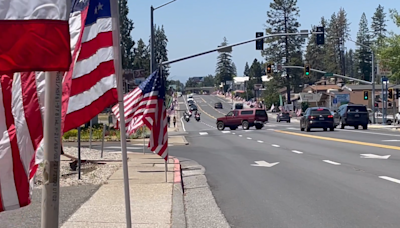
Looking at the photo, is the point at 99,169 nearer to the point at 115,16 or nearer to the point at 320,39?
the point at 115,16

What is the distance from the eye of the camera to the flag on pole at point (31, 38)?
328 centimetres

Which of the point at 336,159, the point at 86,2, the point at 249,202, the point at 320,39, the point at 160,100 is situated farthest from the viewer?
the point at 320,39

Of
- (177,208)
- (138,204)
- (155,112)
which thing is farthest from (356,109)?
(177,208)

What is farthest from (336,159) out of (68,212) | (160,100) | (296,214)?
(68,212)

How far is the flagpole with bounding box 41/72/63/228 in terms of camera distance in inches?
161

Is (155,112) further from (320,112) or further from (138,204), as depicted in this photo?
(320,112)

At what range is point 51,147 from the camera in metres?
4.20

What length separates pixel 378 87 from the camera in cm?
11412

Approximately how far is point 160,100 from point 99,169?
11.3 ft

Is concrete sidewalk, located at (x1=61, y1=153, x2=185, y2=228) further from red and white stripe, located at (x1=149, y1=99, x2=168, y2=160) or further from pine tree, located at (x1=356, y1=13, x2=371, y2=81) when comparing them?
pine tree, located at (x1=356, y1=13, x2=371, y2=81)

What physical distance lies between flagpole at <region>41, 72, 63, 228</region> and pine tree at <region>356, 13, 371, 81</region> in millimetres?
127787

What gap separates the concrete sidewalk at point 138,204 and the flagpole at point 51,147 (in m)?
4.00

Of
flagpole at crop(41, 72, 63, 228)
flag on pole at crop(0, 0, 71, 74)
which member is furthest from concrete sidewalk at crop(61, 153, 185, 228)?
flag on pole at crop(0, 0, 71, 74)

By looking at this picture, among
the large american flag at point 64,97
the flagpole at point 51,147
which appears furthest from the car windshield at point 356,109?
the flagpole at point 51,147
